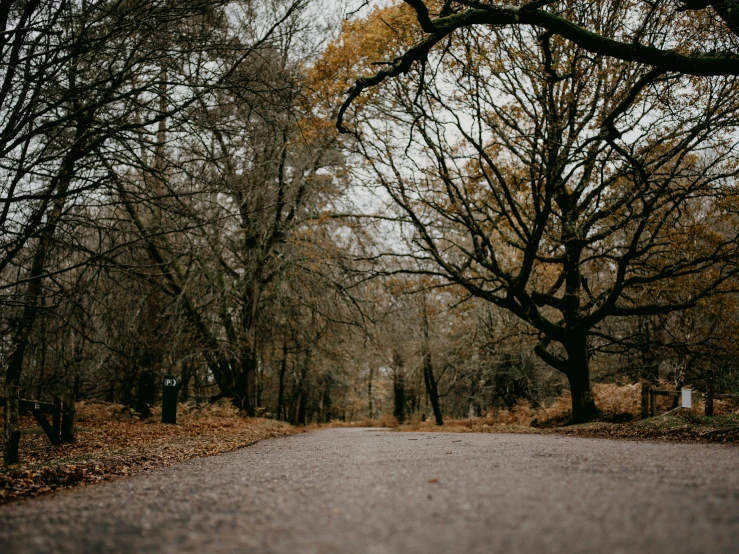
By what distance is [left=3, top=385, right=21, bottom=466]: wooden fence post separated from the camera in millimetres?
6613

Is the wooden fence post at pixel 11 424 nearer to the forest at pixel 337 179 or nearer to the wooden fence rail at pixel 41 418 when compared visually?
the wooden fence rail at pixel 41 418

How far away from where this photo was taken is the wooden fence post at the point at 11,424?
21.7ft

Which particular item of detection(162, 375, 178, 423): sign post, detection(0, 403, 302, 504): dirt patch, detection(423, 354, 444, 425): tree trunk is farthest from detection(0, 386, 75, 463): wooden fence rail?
detection(423, 354, 444, 425): tree trunk

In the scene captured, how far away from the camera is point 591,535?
241 cm

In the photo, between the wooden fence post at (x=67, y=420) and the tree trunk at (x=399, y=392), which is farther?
the tree trunk at (x=399, y=392)

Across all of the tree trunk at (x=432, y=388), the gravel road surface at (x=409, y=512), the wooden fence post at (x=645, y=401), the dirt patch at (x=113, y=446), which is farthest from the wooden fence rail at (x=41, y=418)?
the tree trunk at (x=432, y=388)

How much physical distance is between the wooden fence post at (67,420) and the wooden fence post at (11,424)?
2.56 m

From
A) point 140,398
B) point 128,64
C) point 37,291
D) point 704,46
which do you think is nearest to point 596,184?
point 704,46

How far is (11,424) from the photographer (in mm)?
6746

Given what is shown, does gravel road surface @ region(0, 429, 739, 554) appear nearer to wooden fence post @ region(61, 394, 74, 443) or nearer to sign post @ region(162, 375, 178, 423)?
wooden fence post @ region(61, 394, 74, 443)

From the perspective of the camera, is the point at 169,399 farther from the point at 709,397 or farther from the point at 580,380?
the point at 709,397

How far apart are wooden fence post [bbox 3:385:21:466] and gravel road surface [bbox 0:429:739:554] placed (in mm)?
2906

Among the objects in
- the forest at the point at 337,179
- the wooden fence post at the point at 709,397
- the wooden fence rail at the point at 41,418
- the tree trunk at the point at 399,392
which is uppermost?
the forest at the point at 337,179

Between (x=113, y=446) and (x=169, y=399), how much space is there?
543cm
